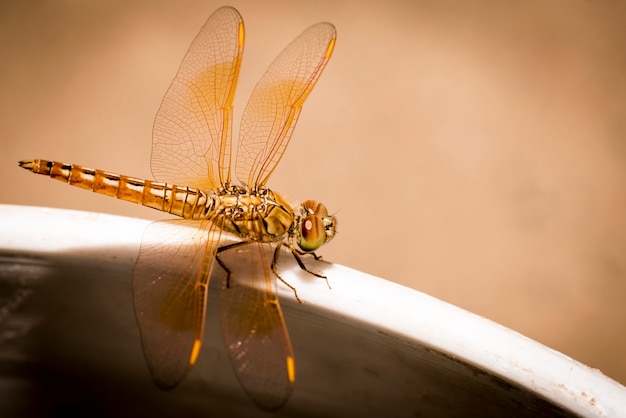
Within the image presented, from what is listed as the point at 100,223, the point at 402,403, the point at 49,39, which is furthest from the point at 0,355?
the point at 49,39

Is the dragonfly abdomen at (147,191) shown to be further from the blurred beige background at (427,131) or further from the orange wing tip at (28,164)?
the blurred beige background at (427,131)

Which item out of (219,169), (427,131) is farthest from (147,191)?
(427,131)

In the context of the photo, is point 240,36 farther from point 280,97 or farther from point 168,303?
point 168,303

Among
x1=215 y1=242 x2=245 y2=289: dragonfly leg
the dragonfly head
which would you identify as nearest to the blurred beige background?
the dragonfly head

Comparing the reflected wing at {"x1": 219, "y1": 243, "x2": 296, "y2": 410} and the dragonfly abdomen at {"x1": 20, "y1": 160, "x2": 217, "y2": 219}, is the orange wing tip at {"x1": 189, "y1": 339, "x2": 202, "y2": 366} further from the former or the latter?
the dragonfly abdomen at {"x1": 20, "y1": 160, "x2": 217, "y2": 219}

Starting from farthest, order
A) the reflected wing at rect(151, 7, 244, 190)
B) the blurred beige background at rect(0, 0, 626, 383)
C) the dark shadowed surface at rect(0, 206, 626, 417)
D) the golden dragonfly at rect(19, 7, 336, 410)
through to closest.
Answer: the blurred beige background at rect(0, 0, 626, 383)
the reflected wing at rect(151, 7, 244, 190)
the golden dragonfly at rect(19, 7, 336, 410)
the dark shadowed surface at rect(0, 206, 626, 417)
